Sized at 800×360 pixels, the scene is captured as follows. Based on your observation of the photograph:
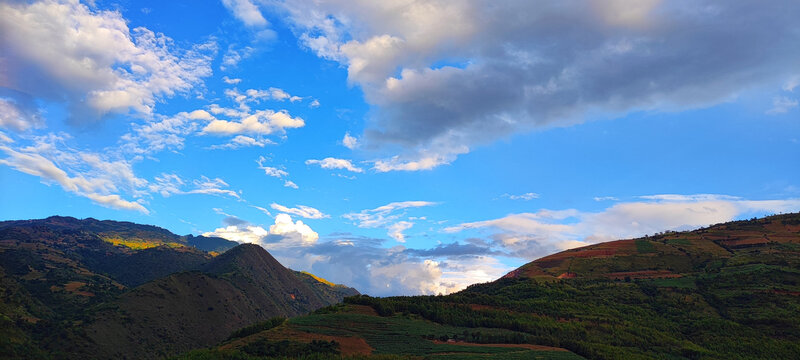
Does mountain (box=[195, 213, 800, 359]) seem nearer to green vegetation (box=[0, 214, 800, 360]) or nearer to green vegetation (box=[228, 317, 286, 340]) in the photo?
green vegetation (box=[0, 214, 800, 360])

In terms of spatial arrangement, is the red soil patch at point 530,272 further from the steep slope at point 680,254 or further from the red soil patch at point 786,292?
the red soil patch at point 786,292

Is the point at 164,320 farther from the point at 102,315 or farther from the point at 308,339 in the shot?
the point at 308,339

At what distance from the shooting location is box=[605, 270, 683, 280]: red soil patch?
152750 millimetres

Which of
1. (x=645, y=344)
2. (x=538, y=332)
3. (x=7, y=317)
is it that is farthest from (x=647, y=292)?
(x=7, y=317)

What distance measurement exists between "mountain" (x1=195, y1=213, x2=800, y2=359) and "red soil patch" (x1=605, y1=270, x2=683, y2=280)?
13.2 inches

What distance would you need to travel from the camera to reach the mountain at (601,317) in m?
66.9

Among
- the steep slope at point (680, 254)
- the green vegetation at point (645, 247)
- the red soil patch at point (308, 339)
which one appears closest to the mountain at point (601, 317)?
the red soil patch at point (308, 339)

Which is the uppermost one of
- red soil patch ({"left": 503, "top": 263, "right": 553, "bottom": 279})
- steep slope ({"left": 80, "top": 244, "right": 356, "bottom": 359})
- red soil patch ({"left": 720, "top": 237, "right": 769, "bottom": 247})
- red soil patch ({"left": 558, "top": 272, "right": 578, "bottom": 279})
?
→ red soil patch ({"left": 720, "top": 237, "right": 769, "bottom": 247})

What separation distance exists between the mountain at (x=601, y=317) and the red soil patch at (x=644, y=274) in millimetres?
335

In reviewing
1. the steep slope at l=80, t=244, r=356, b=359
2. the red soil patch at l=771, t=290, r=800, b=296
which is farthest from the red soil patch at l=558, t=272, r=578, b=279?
the steep slope at l=80, t=244, r=356, b=359

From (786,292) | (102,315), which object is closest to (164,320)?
(102,315)

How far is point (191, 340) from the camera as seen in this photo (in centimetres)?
15488

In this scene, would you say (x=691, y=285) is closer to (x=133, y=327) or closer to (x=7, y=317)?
(x=133, y=327)

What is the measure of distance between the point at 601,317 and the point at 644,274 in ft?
236
